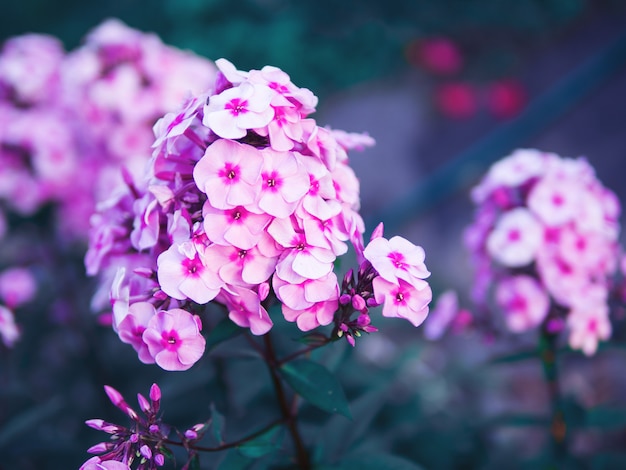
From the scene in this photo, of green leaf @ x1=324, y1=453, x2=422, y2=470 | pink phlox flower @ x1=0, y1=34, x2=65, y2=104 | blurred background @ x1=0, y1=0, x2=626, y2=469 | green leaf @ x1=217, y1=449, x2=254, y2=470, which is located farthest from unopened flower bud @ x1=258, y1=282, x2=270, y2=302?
blurred background @ x1=0, y1=0, x2=626, y2=469

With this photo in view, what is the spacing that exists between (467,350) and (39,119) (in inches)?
92.0

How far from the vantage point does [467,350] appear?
3037 millimetres

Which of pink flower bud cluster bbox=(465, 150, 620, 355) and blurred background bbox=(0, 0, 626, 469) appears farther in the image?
blurred background bbox=(0, 0, 626, 469)

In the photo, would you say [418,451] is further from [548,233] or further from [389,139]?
[389,139]

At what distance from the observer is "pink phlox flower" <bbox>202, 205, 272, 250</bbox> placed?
831 mm

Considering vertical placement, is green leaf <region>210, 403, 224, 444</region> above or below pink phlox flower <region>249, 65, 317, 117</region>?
below

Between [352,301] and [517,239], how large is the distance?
621 millimetres

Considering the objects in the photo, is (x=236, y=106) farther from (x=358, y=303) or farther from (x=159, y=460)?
(x=159, y=460)

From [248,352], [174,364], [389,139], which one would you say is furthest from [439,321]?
[389,139]

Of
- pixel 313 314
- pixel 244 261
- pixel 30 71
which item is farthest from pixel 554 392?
pixel 30 71

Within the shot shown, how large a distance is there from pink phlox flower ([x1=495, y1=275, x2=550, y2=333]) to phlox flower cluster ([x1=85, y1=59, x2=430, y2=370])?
57cm

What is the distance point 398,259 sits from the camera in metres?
0.88

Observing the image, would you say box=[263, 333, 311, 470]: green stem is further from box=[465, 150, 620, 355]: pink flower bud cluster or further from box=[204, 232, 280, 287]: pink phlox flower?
box=[465, 150, 620, 355]: pink flower bud cluster

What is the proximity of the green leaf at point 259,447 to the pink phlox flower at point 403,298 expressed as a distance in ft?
1.13
